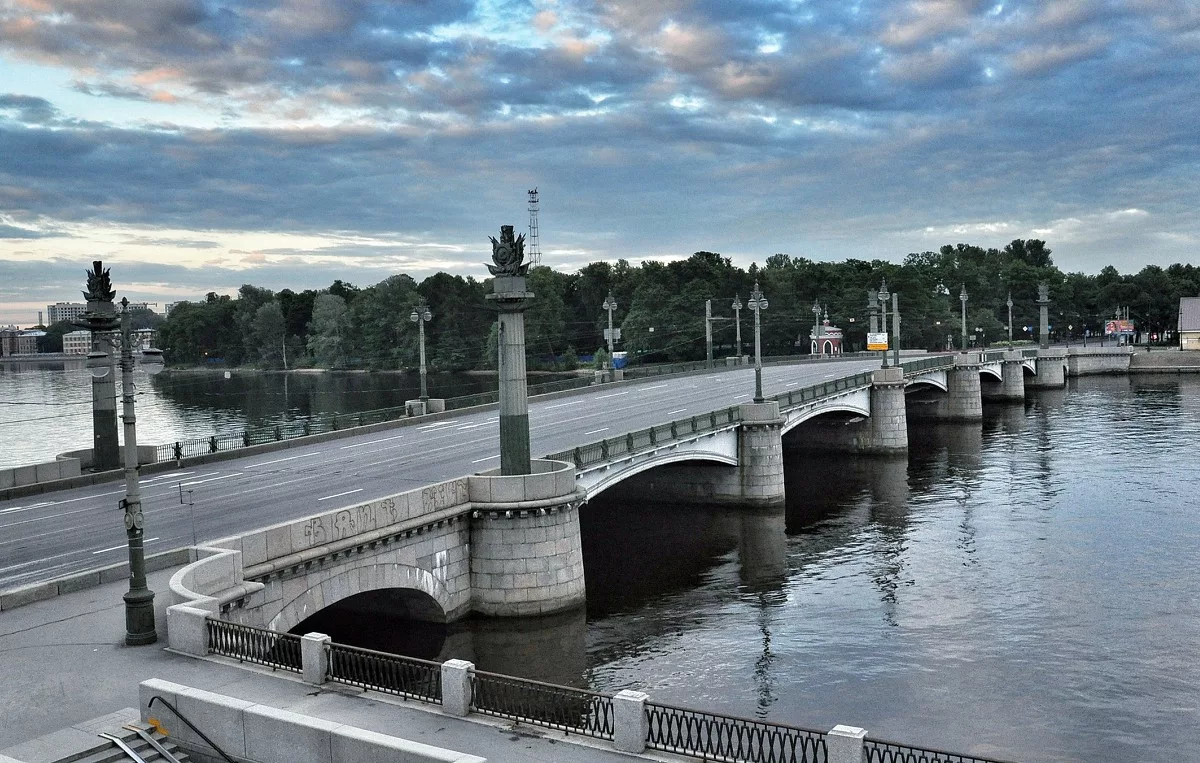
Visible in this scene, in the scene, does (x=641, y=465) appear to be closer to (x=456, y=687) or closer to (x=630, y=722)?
(x=456, y=687)

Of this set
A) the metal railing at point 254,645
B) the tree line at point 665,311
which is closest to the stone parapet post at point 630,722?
the metal railing at point 254,645

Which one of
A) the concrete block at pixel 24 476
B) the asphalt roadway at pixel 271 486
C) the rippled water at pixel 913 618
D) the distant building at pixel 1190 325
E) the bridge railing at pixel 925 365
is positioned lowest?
the rippled water at pixel 913 618

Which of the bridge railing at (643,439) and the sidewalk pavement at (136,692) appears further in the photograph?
the bridge railing at (643,439)

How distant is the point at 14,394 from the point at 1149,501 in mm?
143383

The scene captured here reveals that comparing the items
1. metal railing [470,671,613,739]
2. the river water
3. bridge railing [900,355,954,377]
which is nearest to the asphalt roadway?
the river water

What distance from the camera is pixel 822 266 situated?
174m

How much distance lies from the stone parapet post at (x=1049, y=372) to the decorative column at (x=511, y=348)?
4113 inches

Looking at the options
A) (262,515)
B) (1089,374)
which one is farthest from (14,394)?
(1089,374)

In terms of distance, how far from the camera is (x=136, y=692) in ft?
53.8

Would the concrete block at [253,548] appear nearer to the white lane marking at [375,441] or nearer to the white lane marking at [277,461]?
the white lane marking at [277,461]

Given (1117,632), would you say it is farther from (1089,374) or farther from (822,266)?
(822,266)

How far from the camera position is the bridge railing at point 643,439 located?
3538cm

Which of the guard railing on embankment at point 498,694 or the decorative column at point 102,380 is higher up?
the decorative column at point 102,380

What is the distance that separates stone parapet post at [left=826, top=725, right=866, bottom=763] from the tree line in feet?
446
